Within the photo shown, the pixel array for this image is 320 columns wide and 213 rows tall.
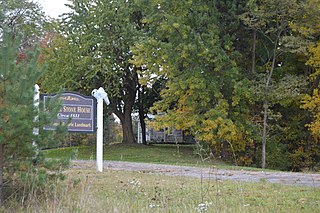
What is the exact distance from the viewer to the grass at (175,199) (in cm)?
500

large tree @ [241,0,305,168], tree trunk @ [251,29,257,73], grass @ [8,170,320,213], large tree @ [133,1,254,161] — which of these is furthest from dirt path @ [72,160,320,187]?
tree trunk @ [251,29,257,73]

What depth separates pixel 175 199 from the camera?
233 inches

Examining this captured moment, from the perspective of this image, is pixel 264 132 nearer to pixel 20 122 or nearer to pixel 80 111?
pixel 80 111

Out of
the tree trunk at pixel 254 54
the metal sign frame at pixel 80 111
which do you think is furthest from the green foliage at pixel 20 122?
the tree trunk at pixel 254 54

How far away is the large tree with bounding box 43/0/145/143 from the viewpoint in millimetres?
21391

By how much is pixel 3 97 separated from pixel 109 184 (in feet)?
9.61

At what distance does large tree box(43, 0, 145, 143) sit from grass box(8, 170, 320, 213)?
14.1m

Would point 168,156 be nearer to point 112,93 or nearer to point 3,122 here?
point 112,93

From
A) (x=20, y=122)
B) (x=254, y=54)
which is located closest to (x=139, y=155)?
(x=254, y=54)

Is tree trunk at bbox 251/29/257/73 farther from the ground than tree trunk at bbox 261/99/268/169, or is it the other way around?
tree trunk at bbox 251/29/257/73

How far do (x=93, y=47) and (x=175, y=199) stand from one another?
56.3ft

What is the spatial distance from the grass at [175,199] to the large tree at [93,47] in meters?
14.1

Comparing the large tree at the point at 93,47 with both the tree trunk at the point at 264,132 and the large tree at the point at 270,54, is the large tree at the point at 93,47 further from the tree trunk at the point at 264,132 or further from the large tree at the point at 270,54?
the tree trunk at the point at 264,132

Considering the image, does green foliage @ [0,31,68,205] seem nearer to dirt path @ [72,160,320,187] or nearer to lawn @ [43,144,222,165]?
dirt path @ [72,160,320,187]
